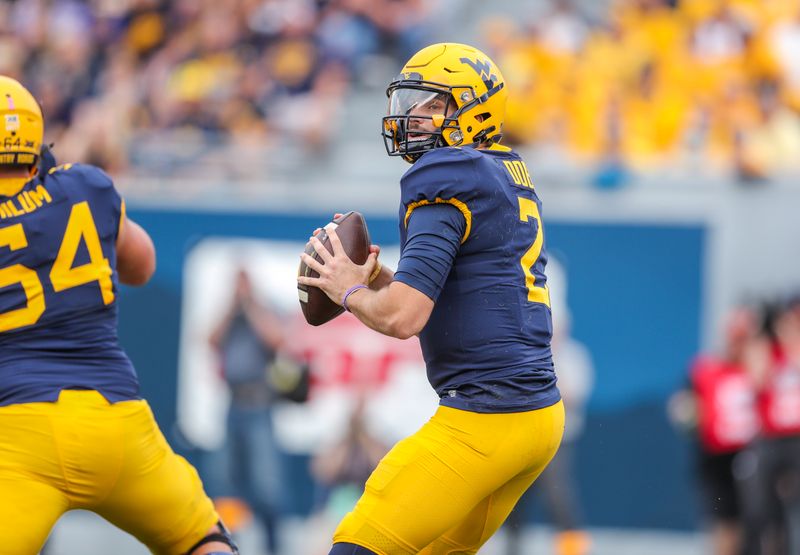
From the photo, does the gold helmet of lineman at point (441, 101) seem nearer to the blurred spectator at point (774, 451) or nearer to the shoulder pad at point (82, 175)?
the shoulder pad at point (82, 175)

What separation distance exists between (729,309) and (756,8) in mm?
4052

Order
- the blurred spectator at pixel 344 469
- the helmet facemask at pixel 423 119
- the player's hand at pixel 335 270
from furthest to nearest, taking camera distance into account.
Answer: the blurred spectator at pixel 344 469 < the helmet facemask at pixel 423 119 < the player's hand at pixel 335 270

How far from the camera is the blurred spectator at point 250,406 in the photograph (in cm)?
912

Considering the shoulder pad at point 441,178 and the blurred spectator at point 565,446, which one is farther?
the blurred spectator at point 565,446

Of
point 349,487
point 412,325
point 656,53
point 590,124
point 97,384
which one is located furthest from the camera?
point 656,53

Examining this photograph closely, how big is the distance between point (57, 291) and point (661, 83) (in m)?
8.11

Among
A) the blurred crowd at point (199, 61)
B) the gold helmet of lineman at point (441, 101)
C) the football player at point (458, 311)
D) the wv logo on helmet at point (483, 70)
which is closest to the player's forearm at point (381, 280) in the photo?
the football player at point (458, 311)

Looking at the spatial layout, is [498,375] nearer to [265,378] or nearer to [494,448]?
[494,448]

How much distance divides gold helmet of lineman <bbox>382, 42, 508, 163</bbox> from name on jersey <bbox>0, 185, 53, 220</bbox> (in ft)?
3.88

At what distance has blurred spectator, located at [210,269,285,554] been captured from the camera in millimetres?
9125

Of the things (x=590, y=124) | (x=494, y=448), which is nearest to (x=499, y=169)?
(x=494, y=448)

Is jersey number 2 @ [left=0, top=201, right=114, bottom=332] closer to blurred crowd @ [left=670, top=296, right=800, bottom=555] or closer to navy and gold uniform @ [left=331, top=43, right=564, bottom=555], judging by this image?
navy and gold uniform @ [left=331, top=43, right=564, bottom=555]

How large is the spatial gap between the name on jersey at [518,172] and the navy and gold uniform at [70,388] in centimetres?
141

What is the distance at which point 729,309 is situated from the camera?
9.27m
